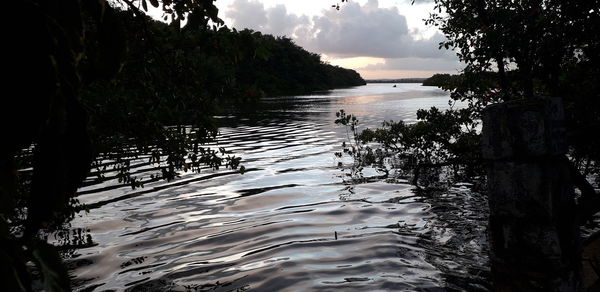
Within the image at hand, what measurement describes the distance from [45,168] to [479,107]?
34.0ft

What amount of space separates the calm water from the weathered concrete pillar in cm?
321

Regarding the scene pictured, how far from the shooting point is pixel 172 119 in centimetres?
443

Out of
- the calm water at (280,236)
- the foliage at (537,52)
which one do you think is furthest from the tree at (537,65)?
the calm water at (280,236)

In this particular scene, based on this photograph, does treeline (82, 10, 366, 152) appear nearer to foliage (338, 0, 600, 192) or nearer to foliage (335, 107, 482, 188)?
foliage (338, 0, 600, 192)

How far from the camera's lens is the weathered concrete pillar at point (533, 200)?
2500 mm

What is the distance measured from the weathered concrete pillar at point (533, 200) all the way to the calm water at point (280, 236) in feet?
10.5

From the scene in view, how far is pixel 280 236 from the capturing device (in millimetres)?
7801

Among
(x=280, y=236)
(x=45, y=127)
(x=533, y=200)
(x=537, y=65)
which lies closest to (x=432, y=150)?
(x=280, y=236)

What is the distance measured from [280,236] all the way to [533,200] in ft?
19.0

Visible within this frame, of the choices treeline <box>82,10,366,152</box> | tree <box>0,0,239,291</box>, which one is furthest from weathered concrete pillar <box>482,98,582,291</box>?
tree <box>0,0,239,291</box>

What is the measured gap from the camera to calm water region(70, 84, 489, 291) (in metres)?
5.95

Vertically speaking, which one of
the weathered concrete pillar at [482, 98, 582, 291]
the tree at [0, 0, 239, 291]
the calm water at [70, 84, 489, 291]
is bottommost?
the calm water at [70, 84, 489, 291]

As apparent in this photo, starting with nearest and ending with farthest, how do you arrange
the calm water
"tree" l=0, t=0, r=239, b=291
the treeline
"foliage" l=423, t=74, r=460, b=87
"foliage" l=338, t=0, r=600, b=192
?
"tree" l=0, t=0, r=239, b=291, the treeline, "foliage" l=338, t=0, r=600, b=192, the calm water, "foliage" l=423, t=74, r=460, b=87

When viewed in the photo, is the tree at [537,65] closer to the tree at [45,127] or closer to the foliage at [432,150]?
the foliage at [432,150]
